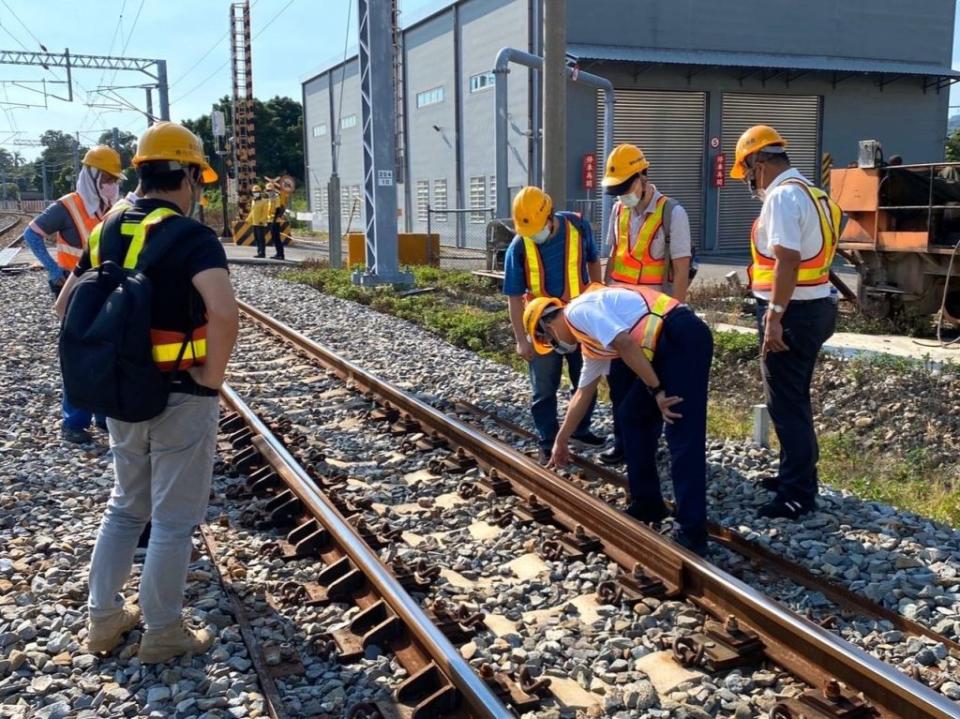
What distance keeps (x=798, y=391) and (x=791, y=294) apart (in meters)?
0.56

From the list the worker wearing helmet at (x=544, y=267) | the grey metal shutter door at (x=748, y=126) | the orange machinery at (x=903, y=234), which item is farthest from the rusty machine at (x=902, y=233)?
the grey metal shutter door at (x=748, y=126)

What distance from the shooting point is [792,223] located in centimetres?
504

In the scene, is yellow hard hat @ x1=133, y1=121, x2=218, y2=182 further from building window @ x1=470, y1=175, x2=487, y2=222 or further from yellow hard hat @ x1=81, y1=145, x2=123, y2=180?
building window @ x1=470, y1=175, x2=487, y2=222

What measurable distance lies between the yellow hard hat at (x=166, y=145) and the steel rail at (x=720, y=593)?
268 centimetres

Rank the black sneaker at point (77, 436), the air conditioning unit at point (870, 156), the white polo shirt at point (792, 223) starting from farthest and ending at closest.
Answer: the air conditioning unit at point (870, 156) → the black sneaker at point (77, 436) → the white polo shirt at point (792, 223)

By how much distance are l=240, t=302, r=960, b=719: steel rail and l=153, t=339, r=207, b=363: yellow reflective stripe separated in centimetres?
229

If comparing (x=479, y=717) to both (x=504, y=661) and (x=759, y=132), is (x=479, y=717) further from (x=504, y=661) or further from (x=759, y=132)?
(x=759, y=132)

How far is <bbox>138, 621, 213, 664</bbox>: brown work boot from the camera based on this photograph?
3623 mm

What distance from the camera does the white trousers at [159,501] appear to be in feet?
11.4

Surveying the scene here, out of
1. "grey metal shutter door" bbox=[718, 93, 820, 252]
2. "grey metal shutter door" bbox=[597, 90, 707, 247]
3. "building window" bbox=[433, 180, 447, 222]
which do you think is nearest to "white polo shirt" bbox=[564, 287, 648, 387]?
"grey metal shutter door" bbox=[597, 90, 707, 247]

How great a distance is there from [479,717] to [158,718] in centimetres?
113

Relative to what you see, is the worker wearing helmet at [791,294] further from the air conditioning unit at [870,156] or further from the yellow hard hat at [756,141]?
the air conditioning unit at [870,156]

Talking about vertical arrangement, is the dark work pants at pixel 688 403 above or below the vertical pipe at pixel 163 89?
below

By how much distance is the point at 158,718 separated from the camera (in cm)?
330
